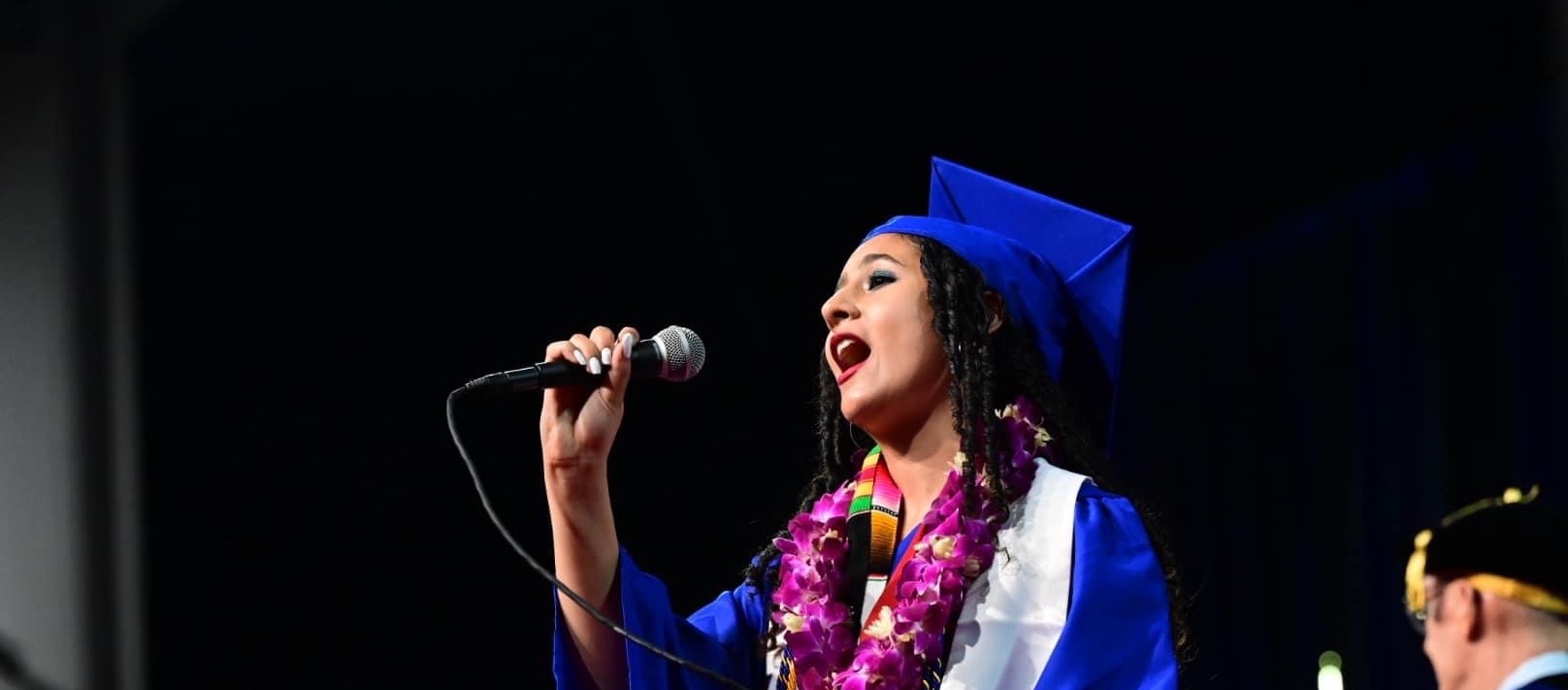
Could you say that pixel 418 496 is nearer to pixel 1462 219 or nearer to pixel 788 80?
pixel 788 80

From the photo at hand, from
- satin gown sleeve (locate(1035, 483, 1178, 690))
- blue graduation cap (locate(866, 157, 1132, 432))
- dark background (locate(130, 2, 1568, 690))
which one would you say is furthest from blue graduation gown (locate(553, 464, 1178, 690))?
Answer: dark background (locate(130, 2, 1568, 690))

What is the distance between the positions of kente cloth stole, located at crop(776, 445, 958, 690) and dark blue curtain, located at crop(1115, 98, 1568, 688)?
171cm

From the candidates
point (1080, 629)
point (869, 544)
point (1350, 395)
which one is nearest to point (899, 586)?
point (869, 544)

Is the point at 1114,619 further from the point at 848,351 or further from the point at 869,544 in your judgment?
the point at 848,351

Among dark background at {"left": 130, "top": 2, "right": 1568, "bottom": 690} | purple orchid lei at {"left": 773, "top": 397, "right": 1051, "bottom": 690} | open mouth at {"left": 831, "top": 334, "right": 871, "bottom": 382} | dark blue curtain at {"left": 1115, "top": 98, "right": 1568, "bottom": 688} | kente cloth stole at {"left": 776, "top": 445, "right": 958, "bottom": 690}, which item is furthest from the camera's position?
dark blue curtain at {"left": 1115, "top": 98, "right": 1568, "bottom": 688}

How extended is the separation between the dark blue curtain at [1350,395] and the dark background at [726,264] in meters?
0.01

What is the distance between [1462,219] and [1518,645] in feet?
A: 7.55

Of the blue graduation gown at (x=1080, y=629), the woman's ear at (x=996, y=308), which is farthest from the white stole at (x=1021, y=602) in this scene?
the woman's ear at (x=996, y=308)

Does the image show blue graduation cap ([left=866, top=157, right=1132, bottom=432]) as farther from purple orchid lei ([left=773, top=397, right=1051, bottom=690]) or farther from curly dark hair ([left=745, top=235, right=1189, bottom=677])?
purple orchid lei ([left=773, top=397, right=1051, bottom=690])

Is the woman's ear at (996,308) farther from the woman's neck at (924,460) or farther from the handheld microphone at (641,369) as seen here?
the handheld microphone at (641,369)

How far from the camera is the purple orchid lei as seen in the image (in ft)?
6.89

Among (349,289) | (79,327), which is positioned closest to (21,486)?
(79,327)

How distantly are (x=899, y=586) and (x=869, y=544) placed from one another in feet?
0.44

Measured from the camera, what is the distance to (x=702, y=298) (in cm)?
385
